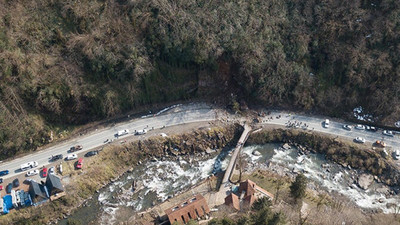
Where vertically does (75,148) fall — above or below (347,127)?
above

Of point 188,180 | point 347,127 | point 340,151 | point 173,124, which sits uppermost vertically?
point 173,124

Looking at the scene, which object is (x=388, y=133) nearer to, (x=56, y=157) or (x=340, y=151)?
(x=340, y=151)

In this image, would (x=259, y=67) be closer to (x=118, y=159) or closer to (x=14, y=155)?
(x=118, y=159)

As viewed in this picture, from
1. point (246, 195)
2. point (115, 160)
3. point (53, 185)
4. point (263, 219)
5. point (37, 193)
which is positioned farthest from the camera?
point (115, 160)

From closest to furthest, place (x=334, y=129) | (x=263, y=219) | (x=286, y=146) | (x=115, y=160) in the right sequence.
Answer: (x=263, y=219), (x=115, y=160), (x=286, y=146), (x=334, y=129)

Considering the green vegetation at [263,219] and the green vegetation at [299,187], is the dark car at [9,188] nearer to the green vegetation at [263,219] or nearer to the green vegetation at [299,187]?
the green vegetation at [263,219]

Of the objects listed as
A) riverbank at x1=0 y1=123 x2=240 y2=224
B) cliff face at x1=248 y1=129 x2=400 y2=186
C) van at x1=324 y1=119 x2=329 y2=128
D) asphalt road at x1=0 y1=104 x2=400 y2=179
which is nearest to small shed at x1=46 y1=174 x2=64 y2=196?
riverbank at x1=0 y1=123 x2=240 y2=224

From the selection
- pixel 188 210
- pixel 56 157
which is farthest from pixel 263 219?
pixel 56 157

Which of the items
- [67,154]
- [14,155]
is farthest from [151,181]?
[14,155]
